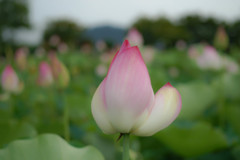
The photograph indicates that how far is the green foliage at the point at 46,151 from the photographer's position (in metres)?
0.32

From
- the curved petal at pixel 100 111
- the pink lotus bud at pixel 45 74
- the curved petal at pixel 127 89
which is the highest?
the curved petal at pixel 127 89

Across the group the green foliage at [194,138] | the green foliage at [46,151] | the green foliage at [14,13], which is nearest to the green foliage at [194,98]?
the green foliage at [194,138]

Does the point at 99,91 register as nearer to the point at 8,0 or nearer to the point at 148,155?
the point at 148,155

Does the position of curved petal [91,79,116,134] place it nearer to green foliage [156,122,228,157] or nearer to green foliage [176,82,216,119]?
green foliage [156,122,228,157]

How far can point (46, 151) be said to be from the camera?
1.05 ft

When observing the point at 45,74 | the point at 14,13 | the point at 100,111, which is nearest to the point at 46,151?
the point at 100,111

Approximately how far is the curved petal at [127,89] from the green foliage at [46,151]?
7 centimetres

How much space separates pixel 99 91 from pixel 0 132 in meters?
0.31

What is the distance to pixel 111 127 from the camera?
0.27m

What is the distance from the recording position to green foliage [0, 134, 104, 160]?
0.32 m

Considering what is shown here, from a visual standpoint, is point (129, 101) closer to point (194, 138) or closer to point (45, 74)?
point (194, 138)

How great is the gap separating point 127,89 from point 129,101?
0.01 metres

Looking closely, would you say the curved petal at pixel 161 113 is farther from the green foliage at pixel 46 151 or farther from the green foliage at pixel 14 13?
the green foliage at pixel 14 13

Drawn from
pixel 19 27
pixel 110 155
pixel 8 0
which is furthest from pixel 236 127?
pixel 8 0
